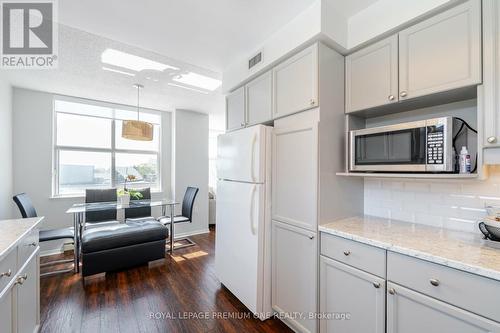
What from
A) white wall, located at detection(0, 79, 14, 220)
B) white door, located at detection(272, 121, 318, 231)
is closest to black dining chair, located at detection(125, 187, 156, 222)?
white wall, located at detection(0, 79, 14, 220)

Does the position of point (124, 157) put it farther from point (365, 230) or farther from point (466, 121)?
point (466, 121)

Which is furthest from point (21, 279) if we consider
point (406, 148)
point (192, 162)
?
point (192, 162)

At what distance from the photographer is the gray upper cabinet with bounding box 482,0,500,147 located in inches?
46.1

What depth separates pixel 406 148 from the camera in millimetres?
1479

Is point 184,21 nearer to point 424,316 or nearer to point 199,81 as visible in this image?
point 199,81

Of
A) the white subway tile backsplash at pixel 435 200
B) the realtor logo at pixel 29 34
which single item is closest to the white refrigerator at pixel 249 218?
the white subway tile backsplash at pixel 435 200

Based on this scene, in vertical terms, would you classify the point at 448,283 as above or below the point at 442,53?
below

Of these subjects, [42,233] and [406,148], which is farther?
[42,233]

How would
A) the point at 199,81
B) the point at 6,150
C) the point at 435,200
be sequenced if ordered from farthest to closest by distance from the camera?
1. the point at 199,81
2. the point at 6,150
3. the point at 435,200

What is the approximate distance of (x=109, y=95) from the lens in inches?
145

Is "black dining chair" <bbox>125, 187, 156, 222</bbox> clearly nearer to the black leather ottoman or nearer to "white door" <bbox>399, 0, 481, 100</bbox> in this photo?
the black leather ottoman

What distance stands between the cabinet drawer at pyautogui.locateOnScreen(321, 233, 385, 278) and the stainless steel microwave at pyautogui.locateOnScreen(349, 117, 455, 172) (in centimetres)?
57

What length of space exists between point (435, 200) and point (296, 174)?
3.46 ft

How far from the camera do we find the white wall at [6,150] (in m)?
2.83
